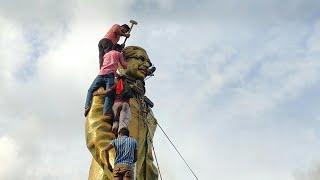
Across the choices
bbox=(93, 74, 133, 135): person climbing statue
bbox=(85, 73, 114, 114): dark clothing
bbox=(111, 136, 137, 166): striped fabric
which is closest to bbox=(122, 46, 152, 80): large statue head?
bbox=(85, 73, 114, 114): dark clothing

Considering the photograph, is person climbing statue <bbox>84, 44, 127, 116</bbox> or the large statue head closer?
person climbing statue <bbox>84, 44, 127, 116</bbox>

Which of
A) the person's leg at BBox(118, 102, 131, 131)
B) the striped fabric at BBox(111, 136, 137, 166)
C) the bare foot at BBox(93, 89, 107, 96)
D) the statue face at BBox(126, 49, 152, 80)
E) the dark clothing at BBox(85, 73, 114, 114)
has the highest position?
the statue face at BBox(126, 49, 152, 80)

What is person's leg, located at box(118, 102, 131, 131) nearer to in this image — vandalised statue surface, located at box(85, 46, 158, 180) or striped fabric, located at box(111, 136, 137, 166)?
vandalised statue surface, located at box(85, 46, 158, 180)

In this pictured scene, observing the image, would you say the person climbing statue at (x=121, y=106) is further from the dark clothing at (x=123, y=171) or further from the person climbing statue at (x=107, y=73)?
the dark clothing at (x=123, y=171)

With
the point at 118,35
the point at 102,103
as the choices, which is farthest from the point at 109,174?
the point at 118,35

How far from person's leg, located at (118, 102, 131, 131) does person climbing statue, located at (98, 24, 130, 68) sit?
186 cm

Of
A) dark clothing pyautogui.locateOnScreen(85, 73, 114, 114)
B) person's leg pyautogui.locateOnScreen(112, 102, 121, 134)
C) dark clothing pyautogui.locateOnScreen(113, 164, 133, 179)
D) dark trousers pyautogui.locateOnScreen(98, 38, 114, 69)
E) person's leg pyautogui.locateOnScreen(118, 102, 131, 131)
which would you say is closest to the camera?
dark clothing pyautogui.locateOnScreen(113, 164, 133, 179)

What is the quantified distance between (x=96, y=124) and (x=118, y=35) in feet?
8.59

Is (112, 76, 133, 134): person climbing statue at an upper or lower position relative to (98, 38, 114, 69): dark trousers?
lower

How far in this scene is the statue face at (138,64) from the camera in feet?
46.0

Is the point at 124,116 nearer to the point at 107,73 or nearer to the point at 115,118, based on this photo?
the point at 115,118

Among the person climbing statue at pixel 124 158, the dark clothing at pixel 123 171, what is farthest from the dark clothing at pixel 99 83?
the dark clothing at pixel 123 171

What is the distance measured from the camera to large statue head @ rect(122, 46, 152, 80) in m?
14.0

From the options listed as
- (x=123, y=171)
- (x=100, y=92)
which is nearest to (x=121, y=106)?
(x=100, y=92)
